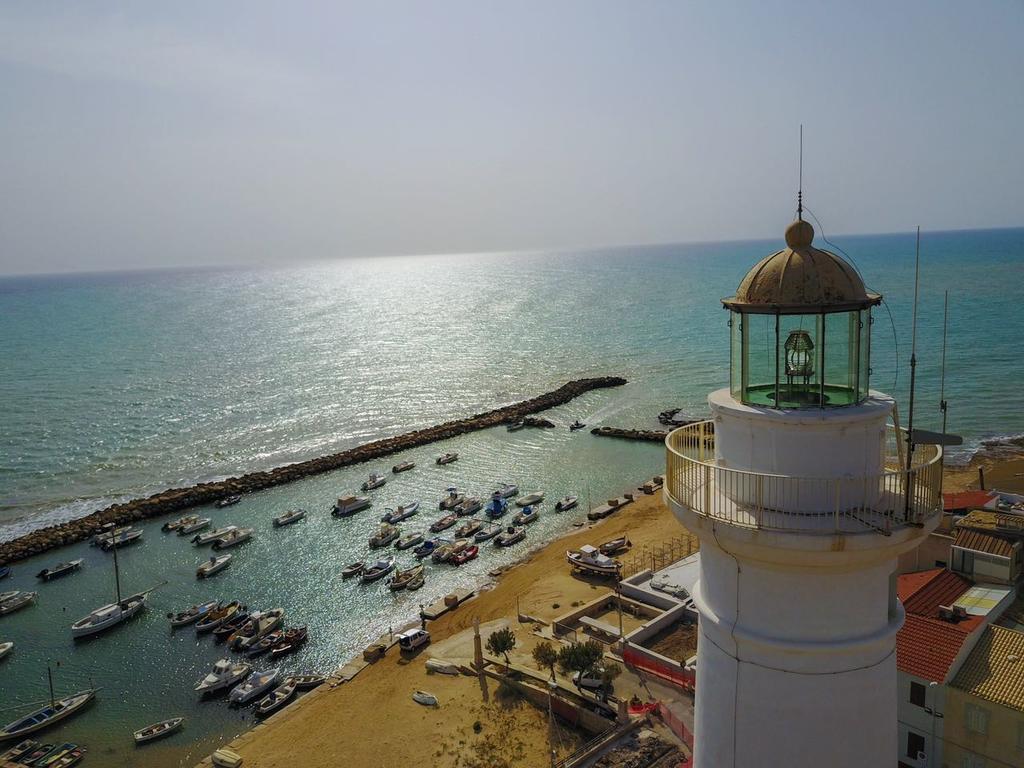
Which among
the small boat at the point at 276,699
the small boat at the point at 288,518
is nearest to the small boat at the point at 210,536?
the small boat at the point at 288,518

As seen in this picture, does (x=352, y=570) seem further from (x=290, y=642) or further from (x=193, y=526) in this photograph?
(x=193, y=526)

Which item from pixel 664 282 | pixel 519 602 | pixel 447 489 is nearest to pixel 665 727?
pixel 519 602

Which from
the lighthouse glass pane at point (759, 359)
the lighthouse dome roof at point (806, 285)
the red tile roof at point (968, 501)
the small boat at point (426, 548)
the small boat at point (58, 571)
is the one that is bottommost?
the small boat at point (426, 548)

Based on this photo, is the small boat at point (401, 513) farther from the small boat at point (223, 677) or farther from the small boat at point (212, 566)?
the small boat at point (223, 677)

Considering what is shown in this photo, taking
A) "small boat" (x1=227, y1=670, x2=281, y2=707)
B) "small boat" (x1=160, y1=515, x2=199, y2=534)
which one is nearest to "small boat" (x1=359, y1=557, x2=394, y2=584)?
"small boat" (x1=227, y1=670, x2=281, y2=707)

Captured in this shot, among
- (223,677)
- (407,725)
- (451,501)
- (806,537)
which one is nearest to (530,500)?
(451,501)

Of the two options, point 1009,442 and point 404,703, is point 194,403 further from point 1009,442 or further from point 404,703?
point 1009,442

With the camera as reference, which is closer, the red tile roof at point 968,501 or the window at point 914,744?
the window at point 914,744
